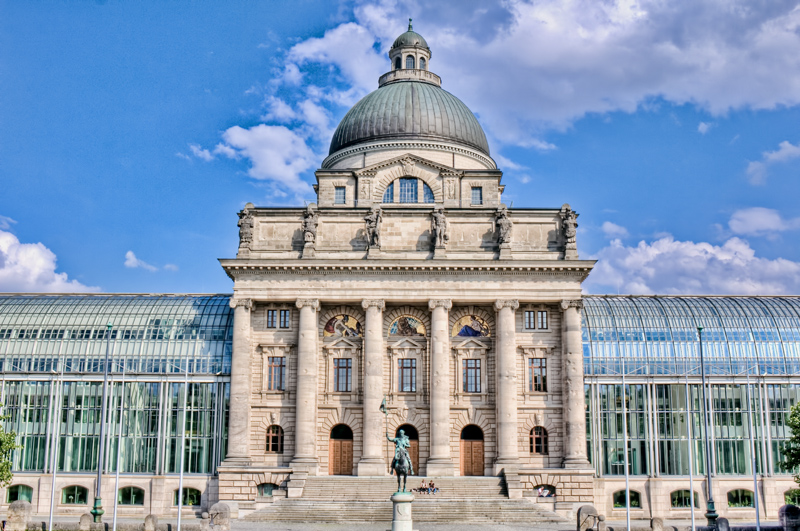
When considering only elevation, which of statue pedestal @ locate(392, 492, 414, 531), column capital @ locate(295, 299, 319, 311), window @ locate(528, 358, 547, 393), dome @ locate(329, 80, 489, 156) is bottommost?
statue pedestal @ locate(392, 492, 414, 531)

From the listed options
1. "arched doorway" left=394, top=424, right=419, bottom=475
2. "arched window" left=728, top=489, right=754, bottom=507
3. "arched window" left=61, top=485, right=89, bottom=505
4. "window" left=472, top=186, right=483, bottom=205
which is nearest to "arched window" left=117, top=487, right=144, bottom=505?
"arched window" left=61, top=485, right=89, bottom=505

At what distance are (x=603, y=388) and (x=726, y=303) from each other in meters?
14.4

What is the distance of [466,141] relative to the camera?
73.8 meters

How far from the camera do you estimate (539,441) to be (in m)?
61.2

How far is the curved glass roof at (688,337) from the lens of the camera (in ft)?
212

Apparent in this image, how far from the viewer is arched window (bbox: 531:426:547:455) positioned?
200ft

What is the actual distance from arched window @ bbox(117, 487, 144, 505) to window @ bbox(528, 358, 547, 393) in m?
31.1

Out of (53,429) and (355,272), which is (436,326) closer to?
(355,272)

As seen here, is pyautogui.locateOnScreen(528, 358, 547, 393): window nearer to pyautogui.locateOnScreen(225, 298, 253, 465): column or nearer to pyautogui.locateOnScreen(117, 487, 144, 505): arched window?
pyautogui.locateOnScreen(225, 298, 253, 465): column

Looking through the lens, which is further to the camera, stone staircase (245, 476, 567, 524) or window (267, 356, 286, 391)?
window (267, 356, 286, 391)

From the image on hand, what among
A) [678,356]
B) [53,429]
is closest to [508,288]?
[678,356]

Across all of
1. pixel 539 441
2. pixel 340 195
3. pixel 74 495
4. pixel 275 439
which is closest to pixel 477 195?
pixel 340 195

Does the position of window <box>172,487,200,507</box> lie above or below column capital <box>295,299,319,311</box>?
below

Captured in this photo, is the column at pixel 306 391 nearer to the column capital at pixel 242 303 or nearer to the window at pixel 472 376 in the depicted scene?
the column capital at pixel 242 303
